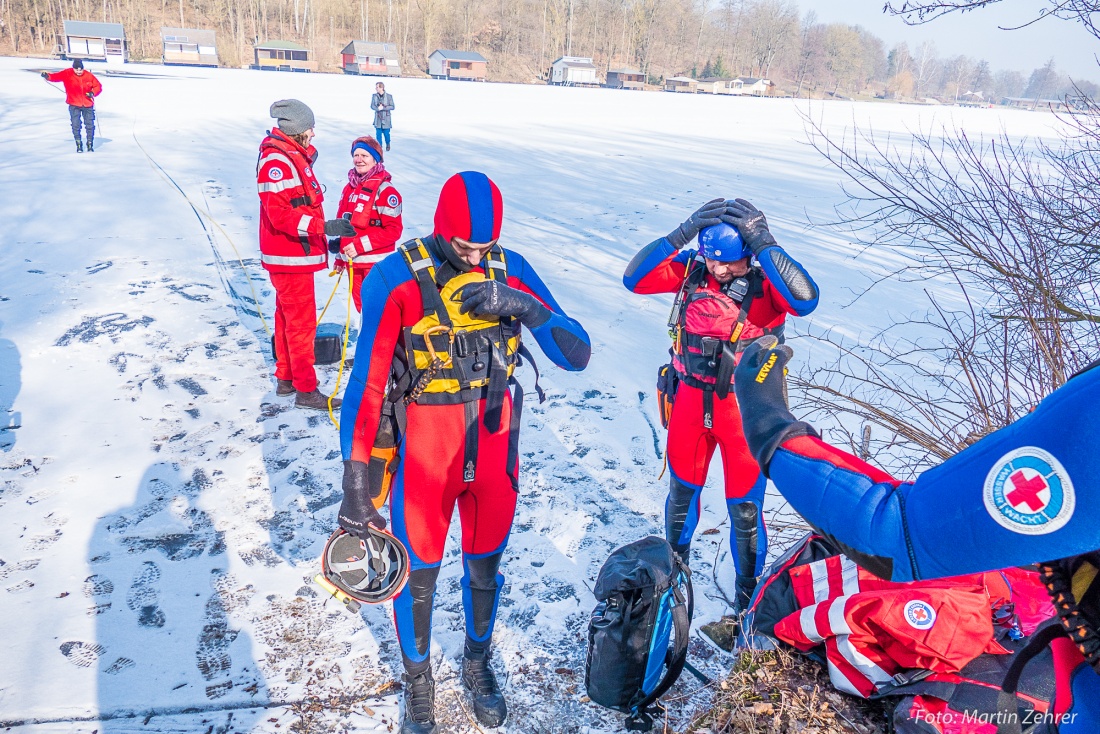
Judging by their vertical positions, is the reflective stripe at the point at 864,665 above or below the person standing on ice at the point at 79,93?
below

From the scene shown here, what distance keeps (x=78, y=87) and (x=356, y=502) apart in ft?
47.8

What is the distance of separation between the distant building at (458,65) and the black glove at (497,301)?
230 feet

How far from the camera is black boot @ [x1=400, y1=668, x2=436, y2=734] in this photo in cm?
287

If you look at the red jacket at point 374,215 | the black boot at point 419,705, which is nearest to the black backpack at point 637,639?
the black boot at point 419,705

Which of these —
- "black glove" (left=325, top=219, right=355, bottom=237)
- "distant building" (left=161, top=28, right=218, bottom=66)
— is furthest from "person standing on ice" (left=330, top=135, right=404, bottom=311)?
"distant building" (left=161, top=28, right=218, bottom=66)

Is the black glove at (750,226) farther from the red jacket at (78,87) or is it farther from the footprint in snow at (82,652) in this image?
the red jacket at (78,87)

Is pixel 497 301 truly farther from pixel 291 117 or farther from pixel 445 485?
pixel 291 117

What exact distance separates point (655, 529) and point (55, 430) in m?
4.44

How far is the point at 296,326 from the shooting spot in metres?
5.39

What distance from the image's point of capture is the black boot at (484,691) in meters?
2.95

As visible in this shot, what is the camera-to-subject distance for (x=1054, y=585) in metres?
1.18

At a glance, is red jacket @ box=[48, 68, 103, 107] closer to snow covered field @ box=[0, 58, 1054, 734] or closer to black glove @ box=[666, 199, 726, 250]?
snow covered field @ box=[0, 58, 1054, 734]

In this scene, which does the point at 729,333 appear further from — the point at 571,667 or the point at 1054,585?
the point at 1054,585

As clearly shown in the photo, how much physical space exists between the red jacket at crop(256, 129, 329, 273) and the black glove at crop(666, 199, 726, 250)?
9.80ft
